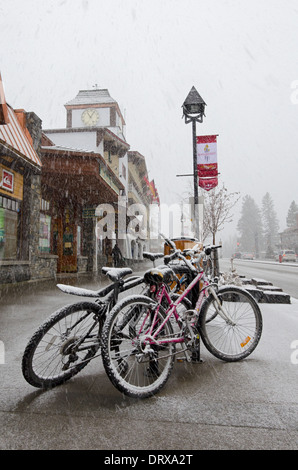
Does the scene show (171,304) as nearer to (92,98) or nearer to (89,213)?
(89,213)

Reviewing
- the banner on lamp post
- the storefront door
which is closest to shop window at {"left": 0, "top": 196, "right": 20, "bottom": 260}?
the storefront door

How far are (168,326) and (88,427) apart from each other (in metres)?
1.08

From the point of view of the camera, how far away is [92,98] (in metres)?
39.6

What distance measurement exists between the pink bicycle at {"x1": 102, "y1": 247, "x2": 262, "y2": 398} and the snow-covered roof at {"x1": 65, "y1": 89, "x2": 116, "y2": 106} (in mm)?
38452

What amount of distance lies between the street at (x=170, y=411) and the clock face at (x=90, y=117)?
37536 millimetres

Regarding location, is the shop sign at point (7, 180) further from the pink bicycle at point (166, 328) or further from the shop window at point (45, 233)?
the pink bicycle at point (166, 328)

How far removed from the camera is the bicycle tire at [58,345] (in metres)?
2.58

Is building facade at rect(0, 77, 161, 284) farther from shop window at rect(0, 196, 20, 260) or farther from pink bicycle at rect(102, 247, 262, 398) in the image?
pink bicycle at rect(102, 247, 262, 398)

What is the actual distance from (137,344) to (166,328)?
33cm

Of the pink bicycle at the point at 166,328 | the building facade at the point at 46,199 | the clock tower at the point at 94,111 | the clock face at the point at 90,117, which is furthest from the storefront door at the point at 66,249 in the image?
the clock face at the point at 90,117

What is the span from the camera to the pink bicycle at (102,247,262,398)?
264cm

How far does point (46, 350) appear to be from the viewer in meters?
2.63

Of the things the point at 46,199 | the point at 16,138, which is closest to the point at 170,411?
the point at 16,138
